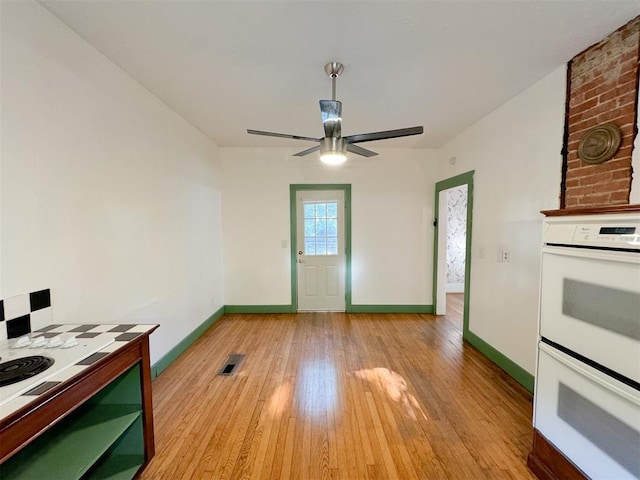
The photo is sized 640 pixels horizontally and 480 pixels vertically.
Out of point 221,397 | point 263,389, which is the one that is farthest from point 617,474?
point 221,397

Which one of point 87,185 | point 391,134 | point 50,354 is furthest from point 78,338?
point 391,134

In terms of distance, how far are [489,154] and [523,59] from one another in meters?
1.11

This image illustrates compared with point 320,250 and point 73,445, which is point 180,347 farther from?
point 320,250

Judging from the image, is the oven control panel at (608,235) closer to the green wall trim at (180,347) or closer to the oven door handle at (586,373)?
the oven door handle at (586,373)

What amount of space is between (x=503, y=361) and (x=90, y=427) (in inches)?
130

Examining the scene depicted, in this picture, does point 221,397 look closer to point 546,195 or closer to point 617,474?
point 617,474

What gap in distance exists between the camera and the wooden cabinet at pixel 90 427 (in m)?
0.99

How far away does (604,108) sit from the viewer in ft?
6.04

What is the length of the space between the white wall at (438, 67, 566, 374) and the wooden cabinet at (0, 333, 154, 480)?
2.99m


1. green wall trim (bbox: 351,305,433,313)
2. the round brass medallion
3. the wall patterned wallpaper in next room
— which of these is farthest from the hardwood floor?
the wall patterned wallpaper in next room

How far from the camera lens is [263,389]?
2.41 m

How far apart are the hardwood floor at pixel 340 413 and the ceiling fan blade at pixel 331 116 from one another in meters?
2.20

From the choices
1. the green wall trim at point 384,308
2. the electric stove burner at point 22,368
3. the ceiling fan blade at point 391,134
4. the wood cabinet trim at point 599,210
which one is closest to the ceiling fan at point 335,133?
the ceiling fan blade at point 391,134

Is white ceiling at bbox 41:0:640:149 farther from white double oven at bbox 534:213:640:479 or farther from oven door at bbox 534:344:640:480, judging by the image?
oven door at bbox 534:344:640:480
